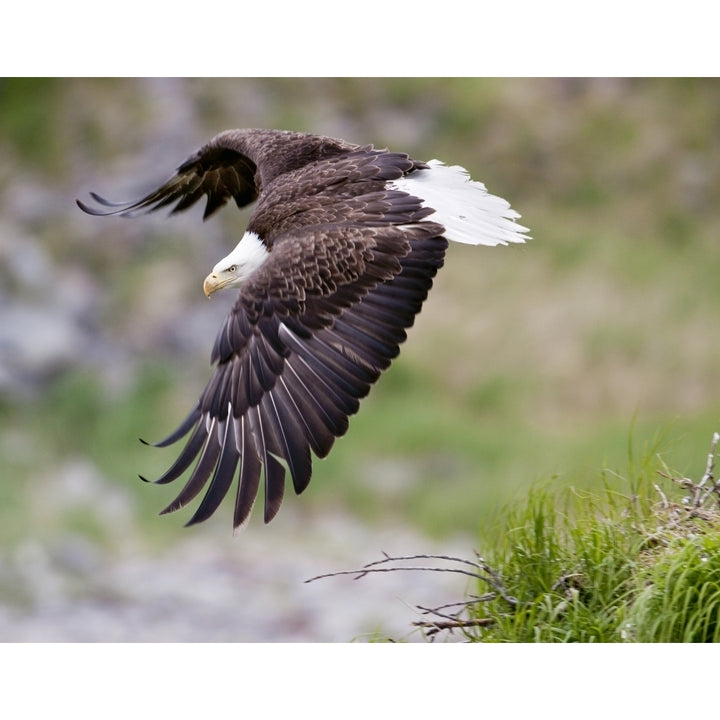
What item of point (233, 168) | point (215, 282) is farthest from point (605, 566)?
point (233, 168)

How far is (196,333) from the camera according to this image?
36.8 feet

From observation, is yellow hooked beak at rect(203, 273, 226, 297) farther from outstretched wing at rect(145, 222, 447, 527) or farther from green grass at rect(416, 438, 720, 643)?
green grass at rect(416, 438, 720, 643)

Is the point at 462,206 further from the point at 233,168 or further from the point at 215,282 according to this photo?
the point at 233,168

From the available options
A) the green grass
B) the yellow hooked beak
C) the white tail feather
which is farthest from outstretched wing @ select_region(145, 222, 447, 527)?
the green grass

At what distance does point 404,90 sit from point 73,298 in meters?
3.17

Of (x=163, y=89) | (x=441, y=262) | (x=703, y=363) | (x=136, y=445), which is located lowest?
(x=441, y=262)

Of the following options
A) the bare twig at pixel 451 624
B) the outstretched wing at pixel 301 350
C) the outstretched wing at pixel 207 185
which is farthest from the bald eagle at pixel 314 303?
the outstretched wing at pixel 207 185

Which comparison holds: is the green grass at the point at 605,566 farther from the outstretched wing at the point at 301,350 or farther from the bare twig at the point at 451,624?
the outstretched wing at the point at 301,350

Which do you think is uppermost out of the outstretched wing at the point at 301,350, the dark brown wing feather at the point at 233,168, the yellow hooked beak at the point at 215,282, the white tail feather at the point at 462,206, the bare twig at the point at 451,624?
the dark brown wing feather at the point at 233,168

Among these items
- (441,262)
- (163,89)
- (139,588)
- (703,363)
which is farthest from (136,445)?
(441,262)

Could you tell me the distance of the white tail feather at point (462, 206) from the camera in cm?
413

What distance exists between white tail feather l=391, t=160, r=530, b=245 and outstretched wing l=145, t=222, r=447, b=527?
7.0 inches

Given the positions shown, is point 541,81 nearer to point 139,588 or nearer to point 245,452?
point 139,588

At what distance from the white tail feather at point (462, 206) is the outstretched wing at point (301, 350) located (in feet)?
0.58
